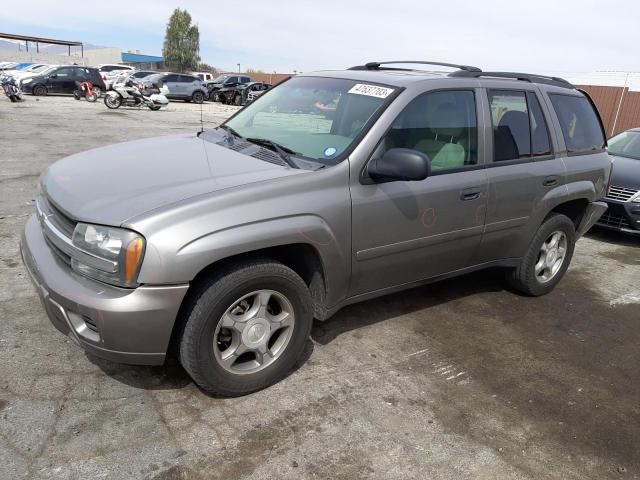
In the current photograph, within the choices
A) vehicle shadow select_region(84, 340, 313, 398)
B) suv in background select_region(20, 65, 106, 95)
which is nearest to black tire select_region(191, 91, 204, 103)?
suv in background select_region(20, 65, 106, 95)

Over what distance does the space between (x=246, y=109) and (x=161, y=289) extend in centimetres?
216

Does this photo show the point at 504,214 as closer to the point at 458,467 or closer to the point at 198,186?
the point at 458,467

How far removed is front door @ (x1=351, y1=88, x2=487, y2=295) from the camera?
3.16 meters

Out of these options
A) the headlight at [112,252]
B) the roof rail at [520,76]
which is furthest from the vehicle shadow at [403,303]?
the roof rail at [520,76]

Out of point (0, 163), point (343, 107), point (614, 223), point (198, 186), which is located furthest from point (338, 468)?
point (0, 163)

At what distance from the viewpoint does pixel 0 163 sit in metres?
8.46

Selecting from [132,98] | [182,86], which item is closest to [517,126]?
[132,98]

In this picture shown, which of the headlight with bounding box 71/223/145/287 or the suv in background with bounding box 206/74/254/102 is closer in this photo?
the headlight with bounding box 71/223/145/287

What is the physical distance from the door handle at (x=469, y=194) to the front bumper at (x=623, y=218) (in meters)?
3.95

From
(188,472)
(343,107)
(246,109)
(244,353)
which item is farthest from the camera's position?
(246,109)

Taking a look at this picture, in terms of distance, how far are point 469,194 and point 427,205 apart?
41cm

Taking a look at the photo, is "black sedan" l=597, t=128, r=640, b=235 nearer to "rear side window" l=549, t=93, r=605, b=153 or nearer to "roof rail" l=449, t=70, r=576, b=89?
"rear side window" l=549, t=93, r=605, b=153

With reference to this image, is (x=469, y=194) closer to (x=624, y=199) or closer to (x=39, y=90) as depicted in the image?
(x=624, y=199)

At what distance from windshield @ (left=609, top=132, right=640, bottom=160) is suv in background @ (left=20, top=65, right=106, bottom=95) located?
23411 millimetres
